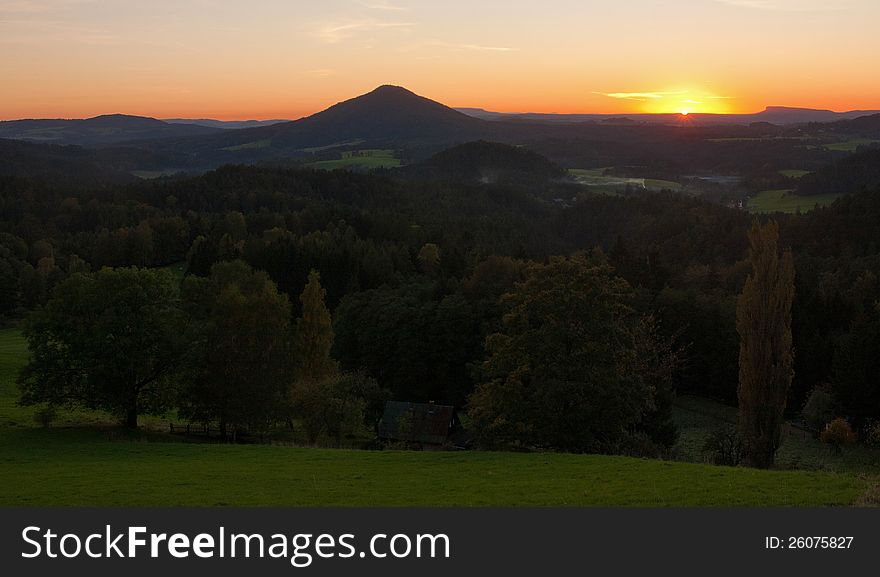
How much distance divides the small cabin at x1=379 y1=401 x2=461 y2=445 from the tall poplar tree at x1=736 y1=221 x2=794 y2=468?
20.2m

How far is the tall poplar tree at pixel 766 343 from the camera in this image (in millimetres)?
30359

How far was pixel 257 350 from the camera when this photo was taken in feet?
116

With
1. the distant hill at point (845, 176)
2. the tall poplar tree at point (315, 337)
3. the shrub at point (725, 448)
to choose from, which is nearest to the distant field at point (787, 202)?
the distant hill at point (845, 176)

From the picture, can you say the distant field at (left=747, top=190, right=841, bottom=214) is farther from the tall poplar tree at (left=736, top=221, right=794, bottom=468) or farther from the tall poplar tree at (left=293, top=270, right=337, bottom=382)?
the tall poplar tree at (left=736, top=221, right=794, bottom=468)

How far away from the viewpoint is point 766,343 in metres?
30.8

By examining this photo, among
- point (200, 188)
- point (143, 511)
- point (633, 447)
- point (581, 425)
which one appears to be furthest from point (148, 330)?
point (200, 188)

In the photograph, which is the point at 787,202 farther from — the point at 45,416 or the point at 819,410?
the point at 45,416

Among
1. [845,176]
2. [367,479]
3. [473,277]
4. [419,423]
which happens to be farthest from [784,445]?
[845,176]

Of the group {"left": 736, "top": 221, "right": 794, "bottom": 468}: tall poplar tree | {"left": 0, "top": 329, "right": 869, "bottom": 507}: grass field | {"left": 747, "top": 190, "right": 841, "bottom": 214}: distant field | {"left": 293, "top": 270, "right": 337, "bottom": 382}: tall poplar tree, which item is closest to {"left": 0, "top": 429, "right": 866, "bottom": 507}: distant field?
{"left": 0, "top": 329, "right": 869, "bottom": 507}: grass field

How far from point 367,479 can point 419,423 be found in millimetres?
24904

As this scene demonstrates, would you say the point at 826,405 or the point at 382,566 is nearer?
the point at 382,566

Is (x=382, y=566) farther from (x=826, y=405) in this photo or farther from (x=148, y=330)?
(x=826, y=405)

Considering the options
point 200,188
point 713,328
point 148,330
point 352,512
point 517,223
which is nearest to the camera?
point 352,512

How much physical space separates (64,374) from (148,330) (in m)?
4.60
